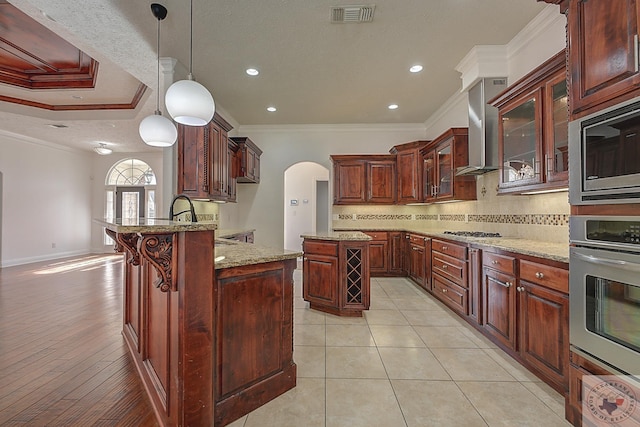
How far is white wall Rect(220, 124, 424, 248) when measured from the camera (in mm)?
5984

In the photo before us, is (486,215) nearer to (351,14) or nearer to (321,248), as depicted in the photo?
(321,248)

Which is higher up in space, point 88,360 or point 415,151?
point 415,151

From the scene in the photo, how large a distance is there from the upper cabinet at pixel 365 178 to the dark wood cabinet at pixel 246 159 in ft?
5.01

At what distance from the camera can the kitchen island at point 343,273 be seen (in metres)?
3.25

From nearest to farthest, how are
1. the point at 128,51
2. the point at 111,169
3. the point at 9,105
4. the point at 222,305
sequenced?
the point at 222,305 < the point at 128,51 < the point at 9,105 < the point at 111,169

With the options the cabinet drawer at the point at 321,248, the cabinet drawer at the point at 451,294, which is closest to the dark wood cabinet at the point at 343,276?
the cabinet drawer at the point at 321,248

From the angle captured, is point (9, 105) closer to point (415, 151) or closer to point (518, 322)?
point (415, 151)

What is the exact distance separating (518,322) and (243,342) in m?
2.02

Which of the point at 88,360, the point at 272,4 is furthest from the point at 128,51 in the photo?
the point at 88,360

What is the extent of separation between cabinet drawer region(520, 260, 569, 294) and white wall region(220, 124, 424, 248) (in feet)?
14.0

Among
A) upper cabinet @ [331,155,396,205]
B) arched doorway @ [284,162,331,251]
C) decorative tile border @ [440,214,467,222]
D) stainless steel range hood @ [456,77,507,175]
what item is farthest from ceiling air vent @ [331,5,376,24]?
arched doorway @ [284,162,331,251]

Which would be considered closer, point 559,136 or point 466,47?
point 559,136

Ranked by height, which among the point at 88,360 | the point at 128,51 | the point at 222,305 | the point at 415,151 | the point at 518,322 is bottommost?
the point at 88,360

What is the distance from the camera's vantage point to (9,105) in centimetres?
484
